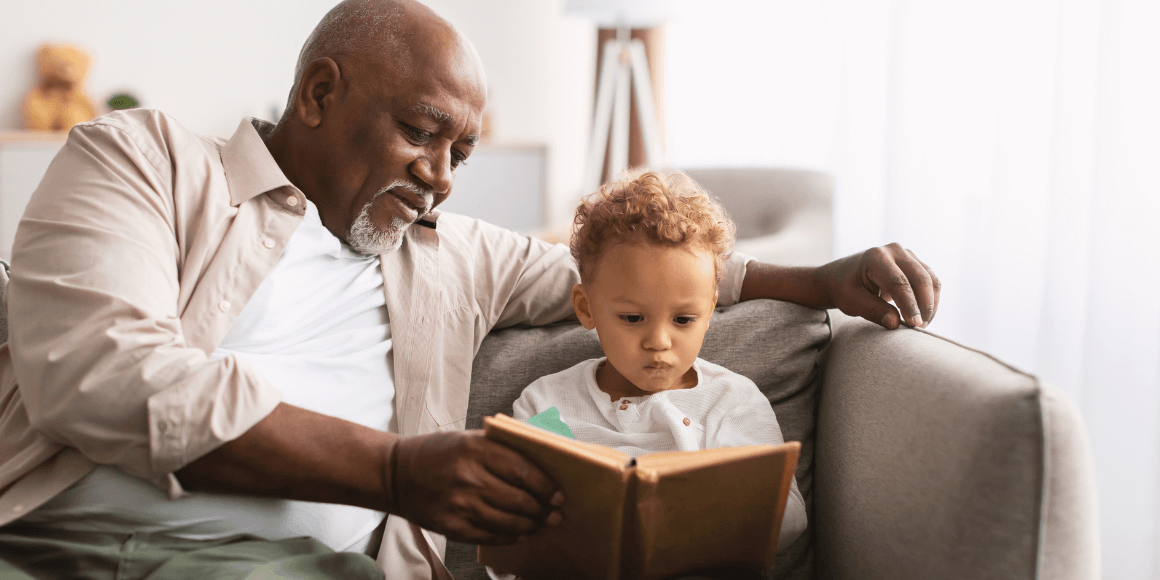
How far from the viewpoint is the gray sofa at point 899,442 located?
2.75 feet

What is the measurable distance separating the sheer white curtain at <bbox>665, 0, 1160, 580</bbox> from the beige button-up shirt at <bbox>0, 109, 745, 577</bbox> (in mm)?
1246

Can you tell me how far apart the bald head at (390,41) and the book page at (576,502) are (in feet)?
2.18

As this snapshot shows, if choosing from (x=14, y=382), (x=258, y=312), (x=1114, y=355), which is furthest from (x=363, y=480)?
(x=1114, y=355)

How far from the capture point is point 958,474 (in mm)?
875

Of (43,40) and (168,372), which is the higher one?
(43,40)

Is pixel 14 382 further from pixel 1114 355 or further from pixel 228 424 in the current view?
pixel 1114 355

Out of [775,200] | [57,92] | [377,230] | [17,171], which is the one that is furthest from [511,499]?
[57,92]

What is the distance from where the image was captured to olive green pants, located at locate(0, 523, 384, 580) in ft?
3.13

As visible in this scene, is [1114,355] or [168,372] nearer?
[168,372]

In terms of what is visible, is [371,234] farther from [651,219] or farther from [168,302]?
[651,219]

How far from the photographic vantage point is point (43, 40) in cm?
307

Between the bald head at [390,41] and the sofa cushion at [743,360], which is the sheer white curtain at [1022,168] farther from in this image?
the bald head at [390,41]

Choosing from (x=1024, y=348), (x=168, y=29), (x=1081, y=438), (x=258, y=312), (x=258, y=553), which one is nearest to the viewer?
(x=1081, y=438)

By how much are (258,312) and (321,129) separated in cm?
33
